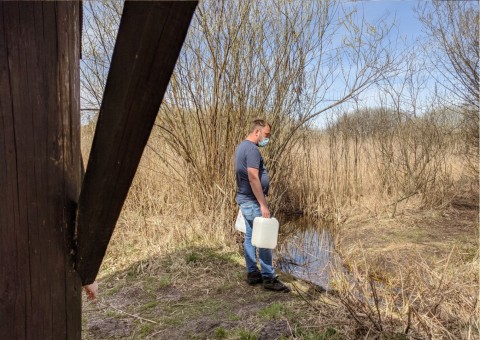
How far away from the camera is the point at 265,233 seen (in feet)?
14.5

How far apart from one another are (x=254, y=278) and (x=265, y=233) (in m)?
0.71

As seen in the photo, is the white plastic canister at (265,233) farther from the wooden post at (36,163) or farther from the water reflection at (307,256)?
the wooden post at (36,163)

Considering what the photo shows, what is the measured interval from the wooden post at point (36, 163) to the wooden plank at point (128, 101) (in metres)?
0.08

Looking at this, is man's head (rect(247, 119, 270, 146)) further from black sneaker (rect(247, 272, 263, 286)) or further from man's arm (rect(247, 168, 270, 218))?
black sneaker (rect(247, 272, 263, 286))

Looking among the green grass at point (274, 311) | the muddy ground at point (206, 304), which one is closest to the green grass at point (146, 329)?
the muddy ground at point (206, 304)

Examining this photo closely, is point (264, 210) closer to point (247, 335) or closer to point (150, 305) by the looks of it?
point (247, 335)

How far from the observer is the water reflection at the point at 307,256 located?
5.45m

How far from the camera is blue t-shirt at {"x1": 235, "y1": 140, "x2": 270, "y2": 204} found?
4.40 meters

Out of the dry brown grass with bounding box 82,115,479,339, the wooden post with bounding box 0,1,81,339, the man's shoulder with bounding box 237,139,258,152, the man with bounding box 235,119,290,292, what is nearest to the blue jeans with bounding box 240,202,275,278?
the man with bounding box 235,119,290,292

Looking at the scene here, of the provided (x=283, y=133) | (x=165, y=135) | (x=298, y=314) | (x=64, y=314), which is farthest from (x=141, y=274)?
(x=64, y=314)

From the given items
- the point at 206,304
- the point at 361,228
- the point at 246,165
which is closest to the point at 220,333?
the point at 206,304

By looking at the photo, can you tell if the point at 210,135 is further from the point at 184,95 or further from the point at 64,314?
the point at 64,314

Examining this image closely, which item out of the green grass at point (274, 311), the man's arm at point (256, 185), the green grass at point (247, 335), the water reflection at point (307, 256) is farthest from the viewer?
the water reflection at point (307, 256)

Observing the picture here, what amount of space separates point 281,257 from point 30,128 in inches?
240
